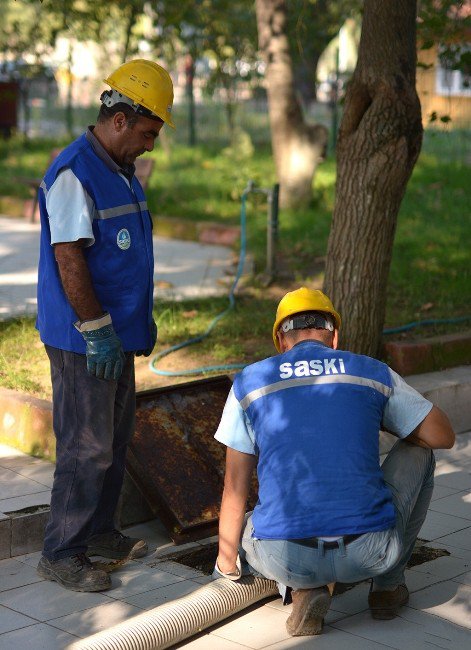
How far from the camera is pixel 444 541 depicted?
535cm

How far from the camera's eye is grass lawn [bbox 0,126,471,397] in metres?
7.71

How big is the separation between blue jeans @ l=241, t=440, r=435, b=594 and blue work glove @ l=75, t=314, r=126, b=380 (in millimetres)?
838

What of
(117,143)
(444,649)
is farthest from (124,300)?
(444,649)

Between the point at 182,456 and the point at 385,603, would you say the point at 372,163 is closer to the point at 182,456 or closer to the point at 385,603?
the point at 182,456

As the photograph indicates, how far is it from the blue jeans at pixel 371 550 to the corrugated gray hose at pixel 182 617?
0.38 ft

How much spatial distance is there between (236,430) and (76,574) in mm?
1028

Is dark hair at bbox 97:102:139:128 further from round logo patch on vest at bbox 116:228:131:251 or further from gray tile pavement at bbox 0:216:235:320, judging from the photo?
gray tile pavement at bbox 0:216:235:320

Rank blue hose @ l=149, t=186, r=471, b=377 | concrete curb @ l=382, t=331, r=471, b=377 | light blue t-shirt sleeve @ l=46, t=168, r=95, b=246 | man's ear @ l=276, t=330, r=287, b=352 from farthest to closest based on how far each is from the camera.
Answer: concrete curb @ l=382, t=331, r=471, b=377, blue hose @ l=149, t=186, r=471, b=377, light blue t-shirt sleeve @ l=46, t=168, r=95, b=246, man's ear @ l=276, t=330, r=287, b=352

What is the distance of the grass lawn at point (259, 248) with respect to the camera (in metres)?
7.71

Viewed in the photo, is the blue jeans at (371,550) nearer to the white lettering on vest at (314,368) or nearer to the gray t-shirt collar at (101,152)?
the white lettering on vest at (314,368)

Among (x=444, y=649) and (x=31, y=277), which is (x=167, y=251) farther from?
(x=444, y=649)

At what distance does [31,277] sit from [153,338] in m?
6.12

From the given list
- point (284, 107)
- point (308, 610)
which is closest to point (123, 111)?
point (308, 610)

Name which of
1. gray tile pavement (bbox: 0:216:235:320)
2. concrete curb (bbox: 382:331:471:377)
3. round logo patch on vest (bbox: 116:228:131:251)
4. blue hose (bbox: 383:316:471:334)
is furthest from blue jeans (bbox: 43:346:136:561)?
gray tile pavement (bbox: 0:216:235:320)
